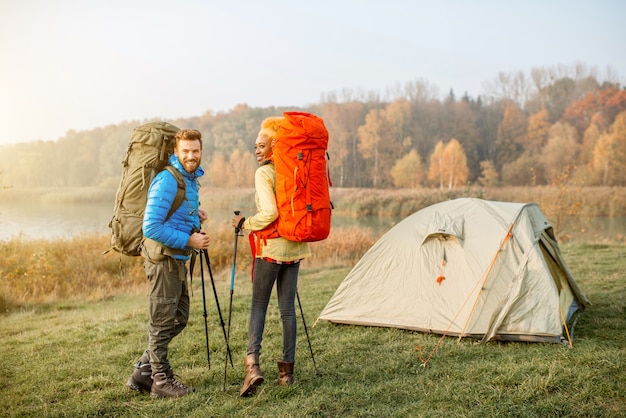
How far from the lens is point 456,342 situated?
16.4ft

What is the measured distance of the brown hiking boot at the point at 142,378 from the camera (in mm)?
3791

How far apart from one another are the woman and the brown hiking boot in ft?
2.36

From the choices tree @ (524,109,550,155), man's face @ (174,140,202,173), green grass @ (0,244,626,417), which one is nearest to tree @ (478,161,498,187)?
tree @ (524,109,550,155)

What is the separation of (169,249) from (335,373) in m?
1.79

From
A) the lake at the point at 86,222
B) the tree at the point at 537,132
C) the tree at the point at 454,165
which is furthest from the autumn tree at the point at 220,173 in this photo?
the tree at the point at 537,132

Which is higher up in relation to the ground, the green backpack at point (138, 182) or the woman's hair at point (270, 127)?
the woman's hair at point (270, 127)

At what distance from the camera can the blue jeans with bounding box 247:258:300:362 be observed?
3.67m

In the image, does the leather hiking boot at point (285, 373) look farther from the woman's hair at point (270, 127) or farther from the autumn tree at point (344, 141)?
the autumn tree at point (344, 141)

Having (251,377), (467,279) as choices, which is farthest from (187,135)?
(467,279)

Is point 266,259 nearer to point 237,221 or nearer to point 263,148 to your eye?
point 237,221

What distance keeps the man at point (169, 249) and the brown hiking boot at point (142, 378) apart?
1.9 inches

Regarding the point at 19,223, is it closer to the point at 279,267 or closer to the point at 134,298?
the point at 134,298

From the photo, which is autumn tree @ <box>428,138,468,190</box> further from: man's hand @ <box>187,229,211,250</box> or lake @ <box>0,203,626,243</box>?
man's hand @ <box>187,229,211,250</box>

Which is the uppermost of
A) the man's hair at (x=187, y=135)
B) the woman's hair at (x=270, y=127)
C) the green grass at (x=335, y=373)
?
the woman's hair at (x=270, y=127)
